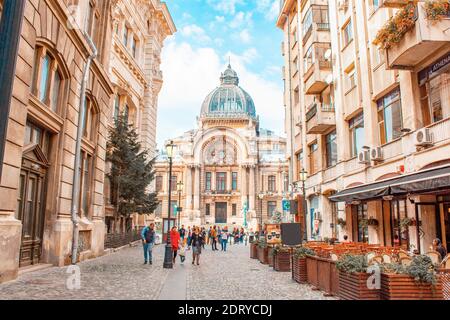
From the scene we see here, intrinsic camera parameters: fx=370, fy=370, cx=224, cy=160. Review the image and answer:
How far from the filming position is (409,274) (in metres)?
6.82

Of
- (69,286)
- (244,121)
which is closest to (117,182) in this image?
(69,286)

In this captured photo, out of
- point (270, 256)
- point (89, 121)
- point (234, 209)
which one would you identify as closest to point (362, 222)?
point (270, 256)

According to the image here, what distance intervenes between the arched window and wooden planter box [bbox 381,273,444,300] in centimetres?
1111

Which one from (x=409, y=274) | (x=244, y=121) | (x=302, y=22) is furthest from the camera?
(x=244, y=121)

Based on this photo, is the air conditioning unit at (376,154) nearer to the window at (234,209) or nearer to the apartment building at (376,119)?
the apartment building at (376,119)

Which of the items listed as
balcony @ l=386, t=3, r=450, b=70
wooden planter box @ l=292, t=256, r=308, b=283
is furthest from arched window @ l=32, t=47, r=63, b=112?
balcony @ l=386, t=3, r=450, b=70

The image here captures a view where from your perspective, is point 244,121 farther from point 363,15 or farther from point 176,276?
point 176,276

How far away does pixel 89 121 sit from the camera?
17.5m

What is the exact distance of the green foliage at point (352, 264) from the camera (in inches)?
295

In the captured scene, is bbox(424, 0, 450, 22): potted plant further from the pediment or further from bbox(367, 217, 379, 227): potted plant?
the pediment

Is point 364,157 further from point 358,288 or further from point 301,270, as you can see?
point 358,288

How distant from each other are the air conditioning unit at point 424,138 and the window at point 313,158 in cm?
1261

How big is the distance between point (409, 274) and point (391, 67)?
32.3 ft

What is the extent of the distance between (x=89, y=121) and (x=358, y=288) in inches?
563
